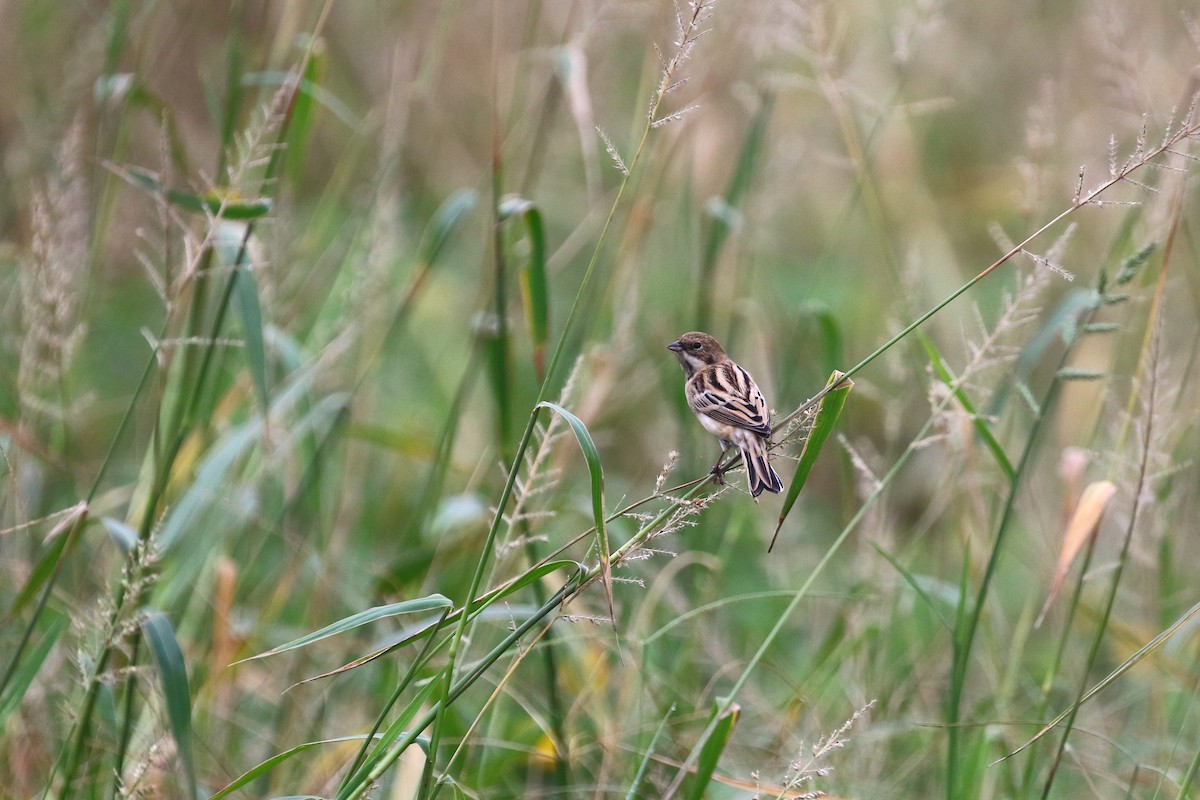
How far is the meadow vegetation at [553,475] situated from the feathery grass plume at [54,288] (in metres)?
0.03

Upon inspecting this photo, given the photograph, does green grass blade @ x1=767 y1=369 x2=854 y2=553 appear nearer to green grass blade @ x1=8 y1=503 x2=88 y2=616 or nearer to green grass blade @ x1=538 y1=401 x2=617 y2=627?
green grass blade @ x1=538 y1=401 x2=617 y2=627

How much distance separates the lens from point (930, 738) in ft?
10.1

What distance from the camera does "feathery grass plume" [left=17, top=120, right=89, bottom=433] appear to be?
264 centimetres

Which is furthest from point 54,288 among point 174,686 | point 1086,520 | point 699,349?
point 1086,520

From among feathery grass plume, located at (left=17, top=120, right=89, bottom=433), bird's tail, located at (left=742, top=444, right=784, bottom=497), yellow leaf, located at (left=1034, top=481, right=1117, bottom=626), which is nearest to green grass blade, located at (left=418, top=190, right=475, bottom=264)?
feathery grass plume, located at (left=17, top=120, right=89, bottom=433)

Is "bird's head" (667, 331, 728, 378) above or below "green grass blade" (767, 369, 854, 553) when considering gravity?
below

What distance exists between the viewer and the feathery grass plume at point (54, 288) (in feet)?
8.66

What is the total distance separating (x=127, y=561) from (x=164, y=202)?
→ 756 mm

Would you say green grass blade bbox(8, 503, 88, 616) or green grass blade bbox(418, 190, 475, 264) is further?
green grass blade bbox(418, 190, 475, 264)

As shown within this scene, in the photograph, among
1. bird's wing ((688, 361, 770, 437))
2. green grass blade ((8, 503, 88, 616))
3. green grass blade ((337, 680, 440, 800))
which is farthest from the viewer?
bird's wing ((688, 361, 770, 437))

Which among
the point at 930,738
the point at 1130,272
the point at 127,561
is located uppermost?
the point at 1130,272

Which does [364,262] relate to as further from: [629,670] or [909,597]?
[909,597]

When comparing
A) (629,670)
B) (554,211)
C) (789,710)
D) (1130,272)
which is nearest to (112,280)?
(554,211)

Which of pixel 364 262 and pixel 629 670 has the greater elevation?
pixel 364 262
